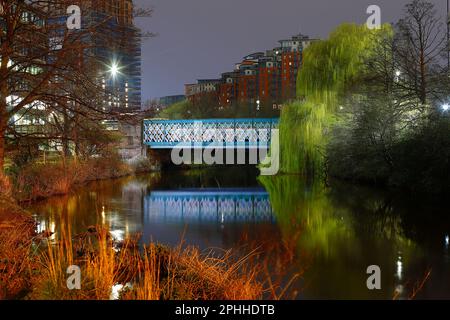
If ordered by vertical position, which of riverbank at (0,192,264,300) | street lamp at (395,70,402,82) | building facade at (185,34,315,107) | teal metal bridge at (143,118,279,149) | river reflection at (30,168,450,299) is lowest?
river reflection at (30,168,450,299)

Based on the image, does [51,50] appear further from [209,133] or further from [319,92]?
[209,133]

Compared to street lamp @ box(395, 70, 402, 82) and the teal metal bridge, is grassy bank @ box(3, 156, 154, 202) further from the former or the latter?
street lamp @ box(395, 70, 402, 82)

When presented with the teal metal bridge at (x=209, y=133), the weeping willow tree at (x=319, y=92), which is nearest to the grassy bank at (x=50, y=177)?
the teal metal bridge at (x=209, y=133)

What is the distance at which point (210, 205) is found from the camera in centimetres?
2655

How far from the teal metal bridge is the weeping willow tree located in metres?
8.72

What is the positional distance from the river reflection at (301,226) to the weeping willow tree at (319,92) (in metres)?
4.78

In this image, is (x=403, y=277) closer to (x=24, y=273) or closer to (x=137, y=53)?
(x=24, y=273)

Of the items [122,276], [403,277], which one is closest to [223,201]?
[403,277]

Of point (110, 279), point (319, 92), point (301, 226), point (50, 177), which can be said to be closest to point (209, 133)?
point (319, 92)

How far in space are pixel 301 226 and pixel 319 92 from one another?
67.3 feet

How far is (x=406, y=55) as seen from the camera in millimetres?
29000

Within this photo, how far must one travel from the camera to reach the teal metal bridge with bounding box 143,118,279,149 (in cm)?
4769

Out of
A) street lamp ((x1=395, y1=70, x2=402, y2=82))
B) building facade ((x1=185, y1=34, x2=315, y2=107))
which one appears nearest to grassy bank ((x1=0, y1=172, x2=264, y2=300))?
street lamp ((x1=395, y1=70, x2=402, y2=82))

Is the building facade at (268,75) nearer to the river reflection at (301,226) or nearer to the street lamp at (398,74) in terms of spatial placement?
the street lamp at (398,74)
